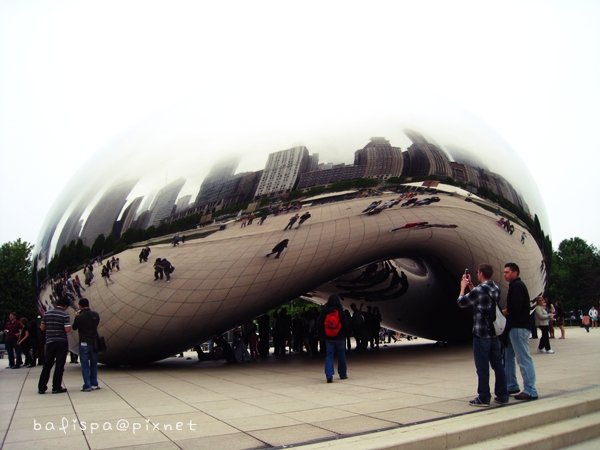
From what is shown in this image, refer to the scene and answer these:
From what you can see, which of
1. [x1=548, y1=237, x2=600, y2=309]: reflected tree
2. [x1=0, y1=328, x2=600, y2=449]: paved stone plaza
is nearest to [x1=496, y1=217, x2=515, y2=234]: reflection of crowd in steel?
[x1=0, y1=328, x2=600, y2=449]: paved stone plaza

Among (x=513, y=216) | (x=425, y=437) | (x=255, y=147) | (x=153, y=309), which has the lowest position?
(x=425, y=437)

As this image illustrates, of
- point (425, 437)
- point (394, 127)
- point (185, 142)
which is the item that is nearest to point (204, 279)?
point (185, 142)

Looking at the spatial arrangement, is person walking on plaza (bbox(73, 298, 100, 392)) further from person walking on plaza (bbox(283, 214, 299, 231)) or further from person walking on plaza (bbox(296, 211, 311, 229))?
person walking on plaza (bbox(296, 211, 311, 229))

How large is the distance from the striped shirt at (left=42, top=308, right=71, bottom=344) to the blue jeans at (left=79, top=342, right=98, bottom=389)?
1.06 feet

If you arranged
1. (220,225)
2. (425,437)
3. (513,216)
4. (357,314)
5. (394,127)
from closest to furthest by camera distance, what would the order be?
(425,437)
(220,225)
(394,127)
(513,216)
(357,314)

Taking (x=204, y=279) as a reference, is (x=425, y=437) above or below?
below

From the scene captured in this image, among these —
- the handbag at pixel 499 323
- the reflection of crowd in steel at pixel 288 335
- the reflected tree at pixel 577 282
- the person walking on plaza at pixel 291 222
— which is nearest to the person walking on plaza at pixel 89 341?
the person walking on plaza at pixel 291 222

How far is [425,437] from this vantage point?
3.71m

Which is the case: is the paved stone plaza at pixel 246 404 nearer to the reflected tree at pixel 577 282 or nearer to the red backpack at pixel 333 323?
the red backpack at pixel 333 323

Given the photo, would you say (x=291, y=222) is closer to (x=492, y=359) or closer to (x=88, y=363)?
(x=88, y=363)

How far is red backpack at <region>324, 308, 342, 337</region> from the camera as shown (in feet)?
24.4

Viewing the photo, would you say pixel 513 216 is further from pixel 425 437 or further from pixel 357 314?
pixel 425 437

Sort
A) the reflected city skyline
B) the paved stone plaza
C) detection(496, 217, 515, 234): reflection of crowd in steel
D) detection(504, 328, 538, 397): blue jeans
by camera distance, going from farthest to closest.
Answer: detection(496, 217, 515, 234): reflection of crowd in steel < the reflected city skyline < detection(504, 328, 538, 397): blue jeans < the paved stone plaza

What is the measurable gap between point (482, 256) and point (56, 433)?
8042 millimetres
